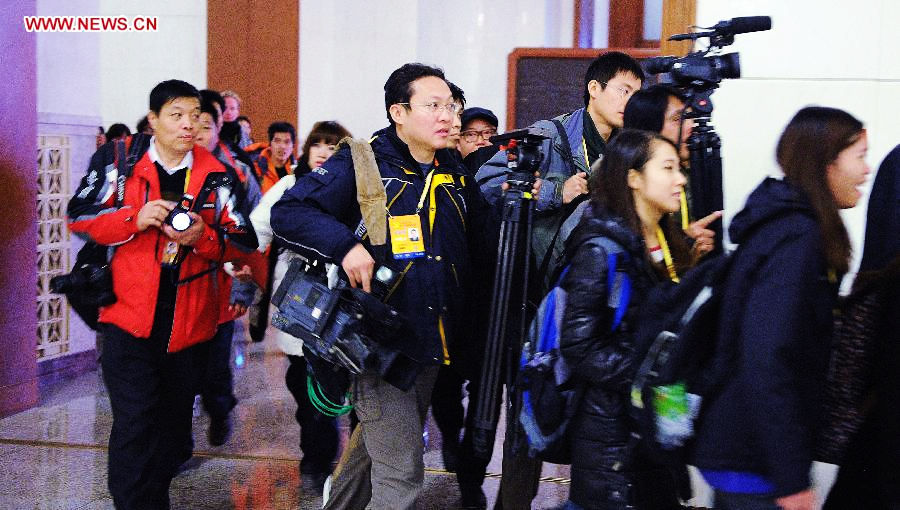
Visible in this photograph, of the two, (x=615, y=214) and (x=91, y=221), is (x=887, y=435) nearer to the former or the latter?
(x=615, y=214)

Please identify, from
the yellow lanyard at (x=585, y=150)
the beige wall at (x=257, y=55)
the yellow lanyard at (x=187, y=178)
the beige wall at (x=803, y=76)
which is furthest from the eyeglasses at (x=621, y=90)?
the beige wall at (x=257, y=55)

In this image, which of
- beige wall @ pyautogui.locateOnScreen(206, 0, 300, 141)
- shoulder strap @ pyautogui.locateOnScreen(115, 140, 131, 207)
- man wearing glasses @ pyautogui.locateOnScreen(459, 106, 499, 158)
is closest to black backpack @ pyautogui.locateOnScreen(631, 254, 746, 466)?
shoulder strap @ pyautogui.locateOnScreen(115, 140, 131, 207)

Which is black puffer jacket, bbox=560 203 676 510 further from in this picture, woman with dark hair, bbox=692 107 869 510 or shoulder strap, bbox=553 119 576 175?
shoulder strap, bbox=553 119 576 175

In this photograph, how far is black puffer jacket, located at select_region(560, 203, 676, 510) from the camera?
11.1ft

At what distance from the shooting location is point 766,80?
495 centimetres

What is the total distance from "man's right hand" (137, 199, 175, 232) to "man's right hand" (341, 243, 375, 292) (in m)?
1.16

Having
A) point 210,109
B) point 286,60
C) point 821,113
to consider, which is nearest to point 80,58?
point 210,109

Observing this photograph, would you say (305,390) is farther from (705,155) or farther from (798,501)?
(798,501)

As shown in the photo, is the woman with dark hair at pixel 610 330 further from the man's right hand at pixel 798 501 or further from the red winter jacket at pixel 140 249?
the red winter jacket at pixel 140 249

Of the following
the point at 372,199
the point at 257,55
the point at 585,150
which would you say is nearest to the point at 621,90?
the point at 585,150

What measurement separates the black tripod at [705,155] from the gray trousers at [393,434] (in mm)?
1204

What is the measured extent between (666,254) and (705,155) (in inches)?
22.8

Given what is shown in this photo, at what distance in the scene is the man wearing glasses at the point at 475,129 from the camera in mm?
6375

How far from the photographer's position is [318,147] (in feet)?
19.9
